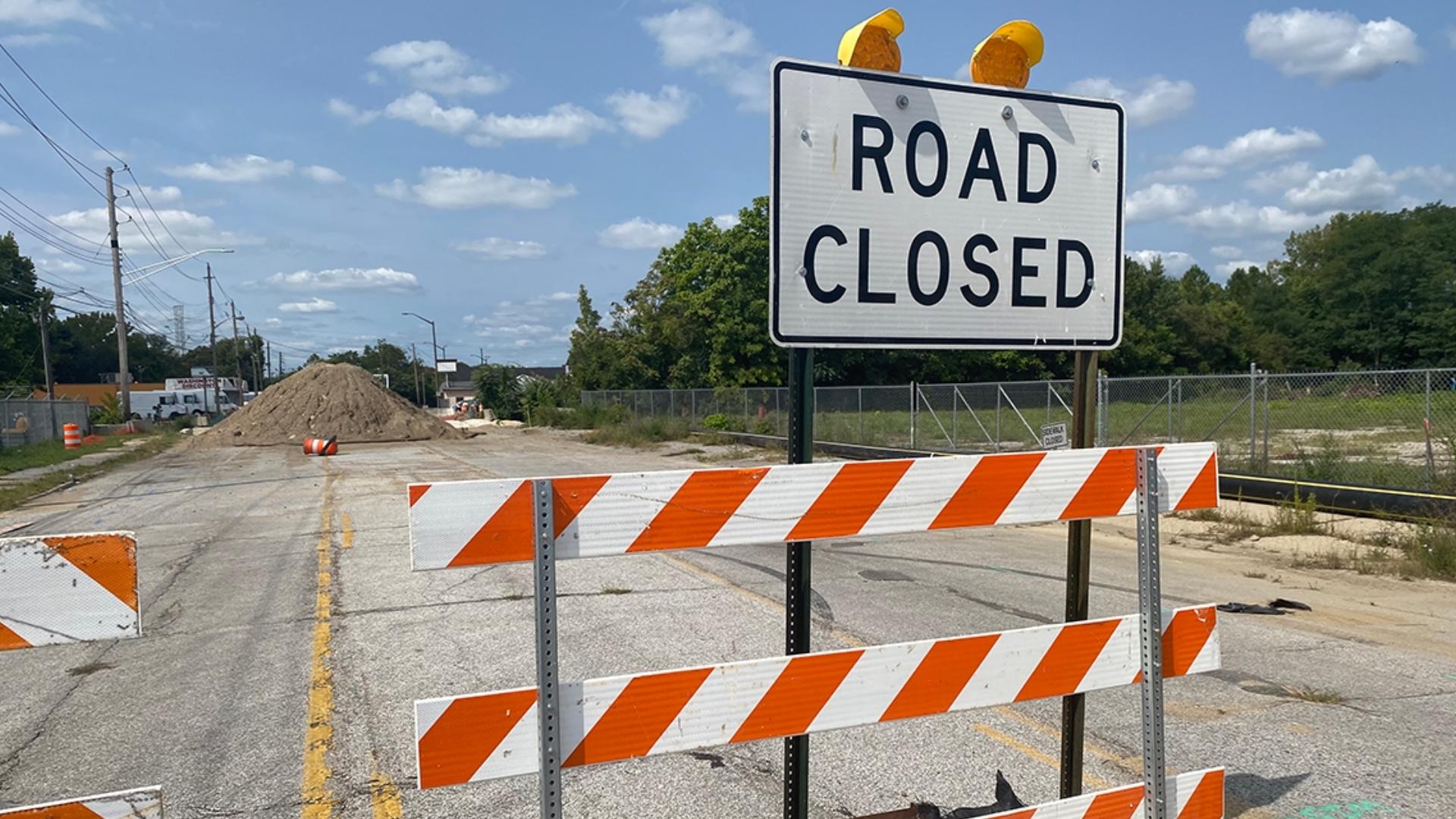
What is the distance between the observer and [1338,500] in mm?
13352

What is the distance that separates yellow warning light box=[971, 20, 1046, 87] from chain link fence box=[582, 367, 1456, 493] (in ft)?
41.2

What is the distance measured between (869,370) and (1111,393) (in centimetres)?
3402

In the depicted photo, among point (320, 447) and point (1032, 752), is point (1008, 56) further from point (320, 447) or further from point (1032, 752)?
point (320, 447)

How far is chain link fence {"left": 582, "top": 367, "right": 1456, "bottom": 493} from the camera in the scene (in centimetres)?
1458

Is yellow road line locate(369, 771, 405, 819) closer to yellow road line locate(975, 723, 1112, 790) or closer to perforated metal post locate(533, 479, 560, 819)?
perforated metal post locate(533, 479, 560, 819)

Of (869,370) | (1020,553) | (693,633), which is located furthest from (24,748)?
(869,370)

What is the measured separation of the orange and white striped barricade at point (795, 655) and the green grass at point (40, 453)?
28040mm

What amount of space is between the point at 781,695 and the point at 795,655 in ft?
0.57

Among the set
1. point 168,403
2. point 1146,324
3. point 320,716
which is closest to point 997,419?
point 320,716

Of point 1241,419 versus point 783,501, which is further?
point 1241,419

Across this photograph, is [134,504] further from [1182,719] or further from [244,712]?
[1182,719]

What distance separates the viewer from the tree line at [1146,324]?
181 feet

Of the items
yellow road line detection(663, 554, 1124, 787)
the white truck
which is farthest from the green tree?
yellow road line detection(663, 554, 1124, 787)

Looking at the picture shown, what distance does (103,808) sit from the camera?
2.43 metres
